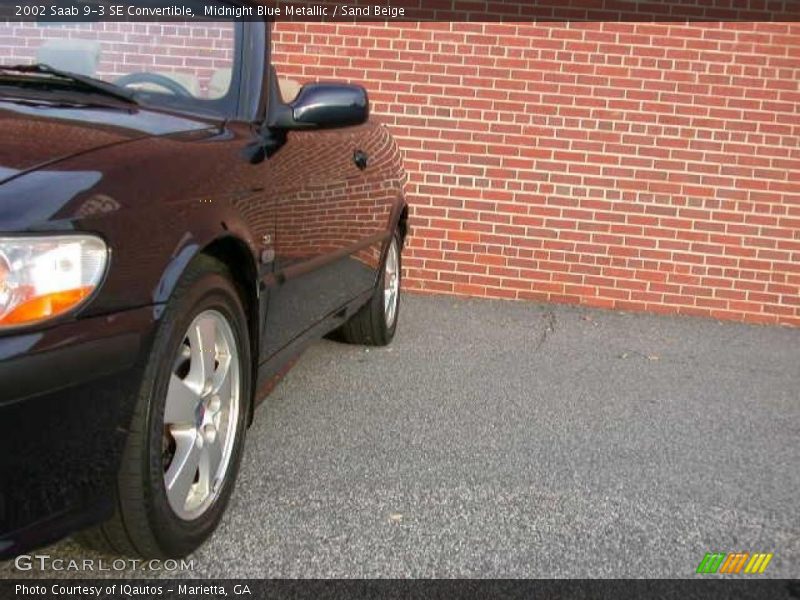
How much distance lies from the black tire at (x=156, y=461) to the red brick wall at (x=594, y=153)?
4.53 m

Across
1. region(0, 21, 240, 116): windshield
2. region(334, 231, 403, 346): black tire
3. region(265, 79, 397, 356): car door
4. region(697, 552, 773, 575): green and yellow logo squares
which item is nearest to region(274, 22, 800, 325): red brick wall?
region(334, 231, 403, 346): black tire

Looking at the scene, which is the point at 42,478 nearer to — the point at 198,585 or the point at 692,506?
the point at 198,585

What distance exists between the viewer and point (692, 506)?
3.41 meters

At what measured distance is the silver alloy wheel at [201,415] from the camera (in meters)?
2.66

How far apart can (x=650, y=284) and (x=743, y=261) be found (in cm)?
70

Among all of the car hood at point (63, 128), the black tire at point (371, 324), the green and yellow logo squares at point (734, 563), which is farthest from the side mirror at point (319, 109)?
the green and yellow logo squares at point (734, 563)

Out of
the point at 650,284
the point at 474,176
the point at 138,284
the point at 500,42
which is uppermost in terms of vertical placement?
the point at 500,42

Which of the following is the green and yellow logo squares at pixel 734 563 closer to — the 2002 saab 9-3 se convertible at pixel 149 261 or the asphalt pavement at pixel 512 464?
the asphalt pavement at pixel 512 464

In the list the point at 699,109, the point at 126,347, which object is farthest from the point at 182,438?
the point at 699,109

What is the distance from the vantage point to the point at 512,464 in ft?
12.3

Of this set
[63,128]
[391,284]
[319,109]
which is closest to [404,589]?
[63,128]

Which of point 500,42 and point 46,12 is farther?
point 500,42

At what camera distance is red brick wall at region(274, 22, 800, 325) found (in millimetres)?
6812

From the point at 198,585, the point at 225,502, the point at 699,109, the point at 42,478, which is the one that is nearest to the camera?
the point at 42,478
